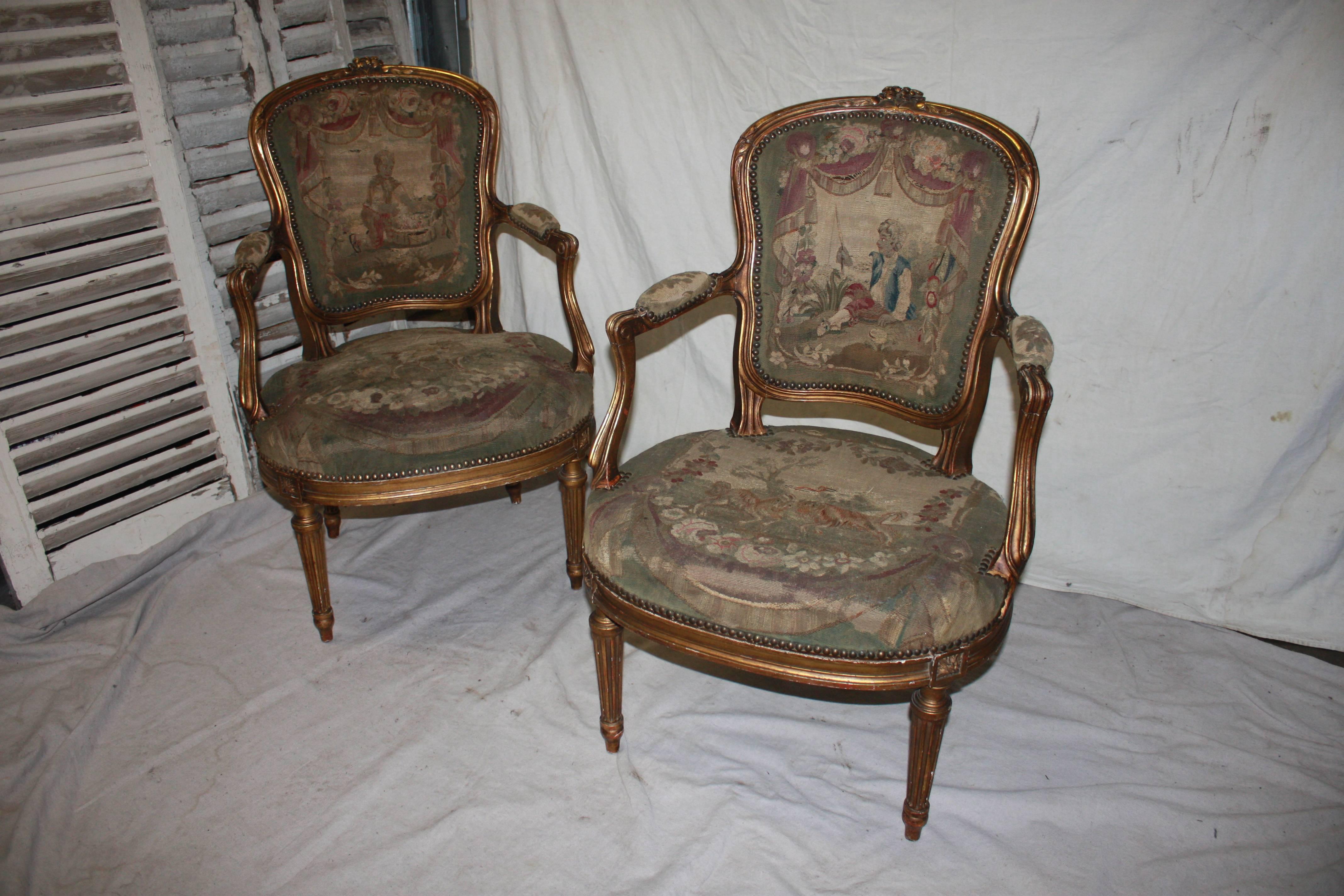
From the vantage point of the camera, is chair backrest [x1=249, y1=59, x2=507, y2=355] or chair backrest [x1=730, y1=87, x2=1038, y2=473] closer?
A: chair backrest [x1=730, y1=87, x2=1038, y2=473]

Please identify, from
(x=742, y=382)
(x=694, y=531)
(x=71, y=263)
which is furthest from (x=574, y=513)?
(x=71, y=263)

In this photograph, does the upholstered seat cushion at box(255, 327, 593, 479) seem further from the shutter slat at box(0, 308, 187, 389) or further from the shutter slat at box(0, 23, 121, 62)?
the shutter slat at box(0, 23, 121, 62)

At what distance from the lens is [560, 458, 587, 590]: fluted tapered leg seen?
78.3 inches

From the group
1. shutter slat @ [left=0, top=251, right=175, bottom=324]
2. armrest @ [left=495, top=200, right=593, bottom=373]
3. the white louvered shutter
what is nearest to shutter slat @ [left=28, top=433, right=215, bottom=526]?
the white louvered shutter

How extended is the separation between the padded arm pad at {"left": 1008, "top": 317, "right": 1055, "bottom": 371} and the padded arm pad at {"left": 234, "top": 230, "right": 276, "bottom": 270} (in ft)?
4.70

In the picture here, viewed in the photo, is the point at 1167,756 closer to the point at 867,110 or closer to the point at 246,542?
the point at 867,110

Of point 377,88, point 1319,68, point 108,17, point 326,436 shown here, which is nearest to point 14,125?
point 108,17

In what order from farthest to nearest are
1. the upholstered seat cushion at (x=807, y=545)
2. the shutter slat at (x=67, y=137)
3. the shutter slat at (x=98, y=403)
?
1. the shutter slat at (x=98, y=403)
2. the shutter slat at (x=67, y=137)
3. the upholstered seat cushion at (x=807, y=545)

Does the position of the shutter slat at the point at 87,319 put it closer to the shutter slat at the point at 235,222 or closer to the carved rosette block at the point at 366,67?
the shutter slat at the point at 235,222

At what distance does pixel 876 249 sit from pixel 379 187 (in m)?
1.11

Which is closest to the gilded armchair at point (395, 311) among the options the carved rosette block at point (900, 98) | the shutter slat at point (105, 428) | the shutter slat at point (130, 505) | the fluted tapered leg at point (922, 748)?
the shutter slat at point (105, 428)

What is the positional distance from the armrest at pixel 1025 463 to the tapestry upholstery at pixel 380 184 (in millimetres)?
1299

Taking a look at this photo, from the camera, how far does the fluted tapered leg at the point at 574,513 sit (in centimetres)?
199

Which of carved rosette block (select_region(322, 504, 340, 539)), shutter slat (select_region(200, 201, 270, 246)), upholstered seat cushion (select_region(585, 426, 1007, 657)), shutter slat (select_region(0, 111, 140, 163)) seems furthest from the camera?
carved rosette block (select_region(322, 504, 340, 539))
